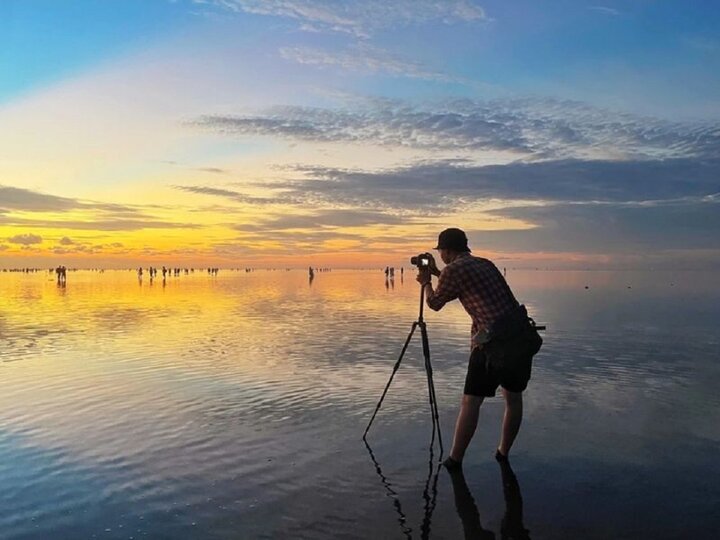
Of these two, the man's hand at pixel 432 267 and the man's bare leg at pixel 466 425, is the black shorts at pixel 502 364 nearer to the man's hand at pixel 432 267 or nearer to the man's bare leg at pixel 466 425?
the man's bare leg at pixel 466 425

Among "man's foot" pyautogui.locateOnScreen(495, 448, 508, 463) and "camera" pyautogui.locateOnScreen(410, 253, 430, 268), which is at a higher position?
"camera" pyautogui.locateOnScreen(410, 253, 430, 268)

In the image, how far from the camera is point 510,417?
22.2ft

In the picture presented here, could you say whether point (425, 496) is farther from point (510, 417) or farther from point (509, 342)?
point (509, 342)

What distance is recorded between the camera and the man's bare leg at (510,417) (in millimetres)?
6730

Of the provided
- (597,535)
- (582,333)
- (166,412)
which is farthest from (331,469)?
(582,333)

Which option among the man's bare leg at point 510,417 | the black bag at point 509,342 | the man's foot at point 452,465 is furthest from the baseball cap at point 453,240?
the man's foot at point 452,465

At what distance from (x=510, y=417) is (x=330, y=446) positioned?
7.49 feet

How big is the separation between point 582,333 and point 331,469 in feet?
51.0

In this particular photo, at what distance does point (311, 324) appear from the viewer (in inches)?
920

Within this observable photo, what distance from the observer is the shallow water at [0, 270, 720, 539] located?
5.40 meters

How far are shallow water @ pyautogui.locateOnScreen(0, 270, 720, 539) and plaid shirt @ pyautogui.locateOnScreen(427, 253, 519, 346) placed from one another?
174 centimetres

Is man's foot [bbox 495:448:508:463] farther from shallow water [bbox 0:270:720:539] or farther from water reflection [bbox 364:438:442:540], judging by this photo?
water reflection [bbox 364:438:442:540]

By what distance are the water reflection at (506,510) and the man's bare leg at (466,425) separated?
0.60 ft

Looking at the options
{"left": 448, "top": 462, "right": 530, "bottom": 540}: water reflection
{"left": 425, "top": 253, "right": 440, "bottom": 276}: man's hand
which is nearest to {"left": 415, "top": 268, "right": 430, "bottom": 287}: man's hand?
{"left": 425, "top": 253, "right": 440, "bottom": 276}: man's hand
